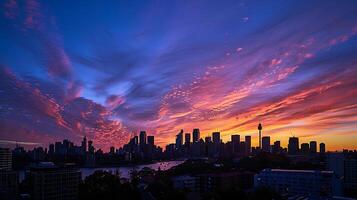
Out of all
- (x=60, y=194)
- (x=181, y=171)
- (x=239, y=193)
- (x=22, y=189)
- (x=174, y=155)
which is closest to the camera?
(x=239, y=193)

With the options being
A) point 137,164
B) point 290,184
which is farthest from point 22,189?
point 137,164

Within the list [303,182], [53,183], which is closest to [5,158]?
[53,183]

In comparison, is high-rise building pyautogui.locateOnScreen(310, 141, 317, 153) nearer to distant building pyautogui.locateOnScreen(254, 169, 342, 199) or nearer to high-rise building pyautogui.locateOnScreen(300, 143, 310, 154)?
high-rise building pyautogui.locateOnScreen(300, 143, 310, 154)

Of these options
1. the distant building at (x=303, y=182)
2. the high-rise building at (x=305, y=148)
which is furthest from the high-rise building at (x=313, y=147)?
the distant building at (x=303, y=182)

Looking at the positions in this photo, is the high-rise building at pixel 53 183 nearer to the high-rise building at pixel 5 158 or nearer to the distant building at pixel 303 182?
the distant building at pixel 303 182

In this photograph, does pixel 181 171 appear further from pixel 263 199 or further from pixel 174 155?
pixel 174 155
